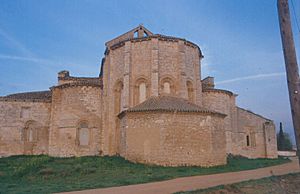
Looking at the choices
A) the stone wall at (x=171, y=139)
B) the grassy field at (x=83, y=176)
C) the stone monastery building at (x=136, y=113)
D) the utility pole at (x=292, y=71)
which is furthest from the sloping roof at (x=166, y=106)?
the utility pole at (x=292, y=71)

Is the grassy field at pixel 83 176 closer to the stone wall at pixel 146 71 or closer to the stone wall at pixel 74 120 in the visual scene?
the stone wall at pixel 146 71

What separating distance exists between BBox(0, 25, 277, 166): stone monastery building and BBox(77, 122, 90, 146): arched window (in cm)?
7

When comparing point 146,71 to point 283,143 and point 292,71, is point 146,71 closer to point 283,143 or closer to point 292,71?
point 292,71

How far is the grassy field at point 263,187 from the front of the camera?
10.8 m

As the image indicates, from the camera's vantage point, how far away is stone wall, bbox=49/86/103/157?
24.7 meters

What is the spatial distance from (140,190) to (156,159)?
7403mm

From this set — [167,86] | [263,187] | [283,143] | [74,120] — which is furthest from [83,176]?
[283,143]

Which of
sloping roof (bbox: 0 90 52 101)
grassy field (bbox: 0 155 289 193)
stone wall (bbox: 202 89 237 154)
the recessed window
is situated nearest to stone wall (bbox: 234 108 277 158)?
stone wall (bbox: 202 89 237 154)

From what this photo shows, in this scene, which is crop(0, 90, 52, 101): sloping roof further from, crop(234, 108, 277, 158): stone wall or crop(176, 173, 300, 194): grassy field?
crop(176, 173, 300, 194): grassy field

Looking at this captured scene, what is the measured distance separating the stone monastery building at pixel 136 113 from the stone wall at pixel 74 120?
0.08 metres

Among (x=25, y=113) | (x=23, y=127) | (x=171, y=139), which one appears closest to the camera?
(x=171, y=139)

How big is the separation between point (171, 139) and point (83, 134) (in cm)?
990

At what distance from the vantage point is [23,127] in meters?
26.6

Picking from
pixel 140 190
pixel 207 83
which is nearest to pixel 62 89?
pixel 207 83
